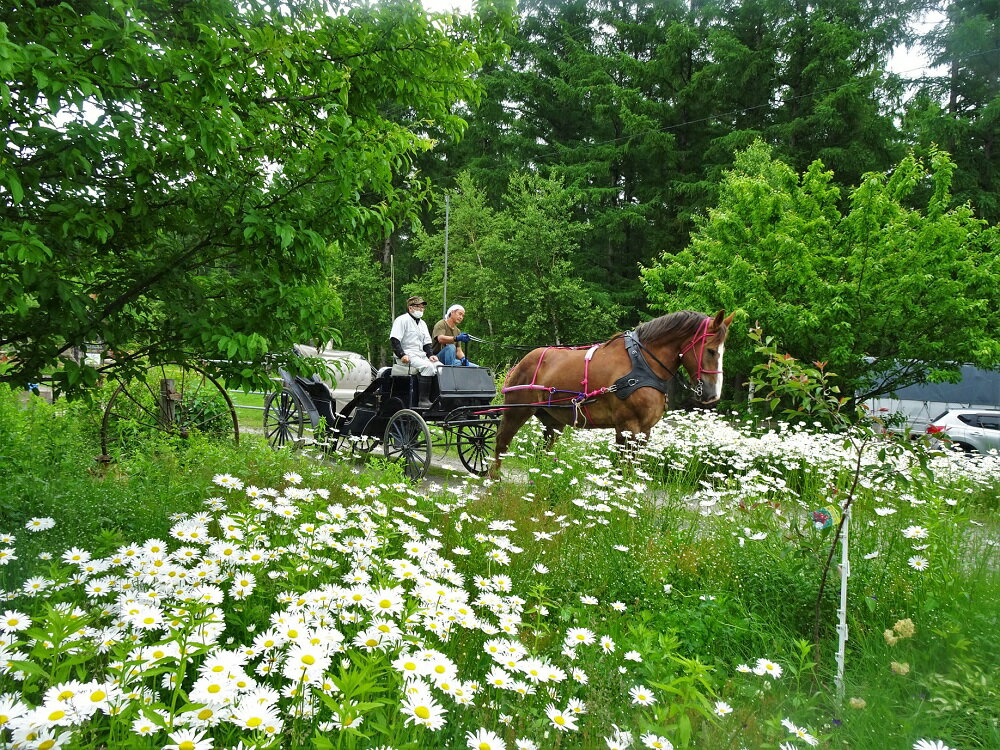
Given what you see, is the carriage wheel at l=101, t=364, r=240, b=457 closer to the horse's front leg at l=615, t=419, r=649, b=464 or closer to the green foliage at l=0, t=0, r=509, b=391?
the green foliage at l=0, t=0, r=509, b=391

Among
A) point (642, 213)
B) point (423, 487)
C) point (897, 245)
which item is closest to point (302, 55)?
point (423, 487)

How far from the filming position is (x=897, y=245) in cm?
1075

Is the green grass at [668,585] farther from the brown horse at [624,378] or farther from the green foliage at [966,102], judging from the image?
the green foliage at [966,102]

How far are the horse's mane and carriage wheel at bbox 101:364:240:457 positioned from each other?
4.48 meters

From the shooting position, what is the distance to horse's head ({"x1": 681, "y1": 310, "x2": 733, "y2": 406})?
22.3ft

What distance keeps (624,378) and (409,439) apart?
2802 millimetres

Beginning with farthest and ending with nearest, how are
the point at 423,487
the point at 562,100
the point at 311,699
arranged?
1. the point at 562,100
2. the point at 423,487
3. the point at 311,699

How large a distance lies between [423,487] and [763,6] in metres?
29.2

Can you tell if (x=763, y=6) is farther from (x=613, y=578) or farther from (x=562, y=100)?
(x=613, y=578)

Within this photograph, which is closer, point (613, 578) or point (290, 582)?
point (290, 582)

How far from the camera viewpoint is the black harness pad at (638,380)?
711cm

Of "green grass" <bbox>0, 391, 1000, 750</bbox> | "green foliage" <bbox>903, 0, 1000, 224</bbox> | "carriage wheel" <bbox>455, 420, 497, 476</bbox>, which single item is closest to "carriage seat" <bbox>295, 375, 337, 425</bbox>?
"carriage wheel" <bbox>455, 420, 497, 476</bbox>

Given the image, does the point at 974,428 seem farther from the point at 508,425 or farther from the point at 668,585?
the point at 668,585

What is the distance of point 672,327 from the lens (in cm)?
720
